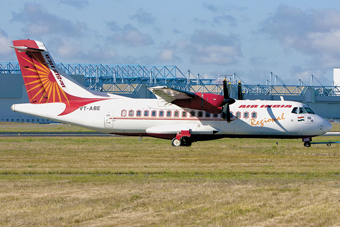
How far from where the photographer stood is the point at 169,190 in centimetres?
1450

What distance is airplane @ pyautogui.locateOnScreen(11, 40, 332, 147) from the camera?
104ft

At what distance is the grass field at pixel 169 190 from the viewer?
10641mm

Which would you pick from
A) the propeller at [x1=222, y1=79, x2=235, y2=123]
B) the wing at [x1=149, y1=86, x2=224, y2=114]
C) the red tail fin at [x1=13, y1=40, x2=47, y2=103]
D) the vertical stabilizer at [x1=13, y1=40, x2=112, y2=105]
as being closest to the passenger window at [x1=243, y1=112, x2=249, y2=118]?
the propeller at [x1=222, y1=79, x2=235, y2=123]

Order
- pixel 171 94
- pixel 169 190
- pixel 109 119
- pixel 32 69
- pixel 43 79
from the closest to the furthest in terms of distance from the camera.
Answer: pixel 169 190
pixel 171 94
pixel 109 119
pixel 32 69
pixel 43 79

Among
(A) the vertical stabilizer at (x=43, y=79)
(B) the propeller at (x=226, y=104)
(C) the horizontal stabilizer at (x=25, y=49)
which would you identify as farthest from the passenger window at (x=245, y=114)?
(C) the horizontal stabilizer at (x=25, y=49)

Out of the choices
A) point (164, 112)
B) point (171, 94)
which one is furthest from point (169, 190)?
point (164, 112)

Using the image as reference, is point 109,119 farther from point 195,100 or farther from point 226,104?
point 226,104

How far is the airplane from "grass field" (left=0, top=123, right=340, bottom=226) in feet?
19.0

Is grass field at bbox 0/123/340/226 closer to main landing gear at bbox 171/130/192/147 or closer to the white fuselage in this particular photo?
main landing gear at bbox 171/130/192/147

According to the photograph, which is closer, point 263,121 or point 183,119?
point 263,121

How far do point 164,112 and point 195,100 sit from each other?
264 centimetres

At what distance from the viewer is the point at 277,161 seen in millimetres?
23734

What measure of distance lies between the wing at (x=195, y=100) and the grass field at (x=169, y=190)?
596 centimetres

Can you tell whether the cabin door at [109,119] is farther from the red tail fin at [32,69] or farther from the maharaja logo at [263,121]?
the maharaja logo at [263,121]
